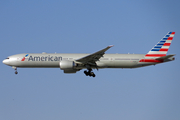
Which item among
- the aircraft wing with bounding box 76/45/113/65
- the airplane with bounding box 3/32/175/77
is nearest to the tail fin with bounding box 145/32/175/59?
the airplane with bounding box 3/32/175/77

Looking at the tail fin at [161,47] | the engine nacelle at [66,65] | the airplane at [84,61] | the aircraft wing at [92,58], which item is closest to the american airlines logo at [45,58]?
the airplane at [84,61]

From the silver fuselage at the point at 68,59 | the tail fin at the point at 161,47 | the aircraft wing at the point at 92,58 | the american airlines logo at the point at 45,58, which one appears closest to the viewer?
the aircraft wing at the point at 92,58

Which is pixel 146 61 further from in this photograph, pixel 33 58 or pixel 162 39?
pixel 33 58

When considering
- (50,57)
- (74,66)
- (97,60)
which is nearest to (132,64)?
(97,60)

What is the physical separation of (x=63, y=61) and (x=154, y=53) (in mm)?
15178

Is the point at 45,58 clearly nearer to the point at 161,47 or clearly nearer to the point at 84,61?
the point at 84,61

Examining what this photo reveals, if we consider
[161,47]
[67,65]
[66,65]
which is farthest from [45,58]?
[161,47]

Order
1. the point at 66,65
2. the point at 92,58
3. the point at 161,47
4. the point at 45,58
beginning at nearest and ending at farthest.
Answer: the point at 92,58
the point at 66,65
the point at 45,58
the point at 161,47

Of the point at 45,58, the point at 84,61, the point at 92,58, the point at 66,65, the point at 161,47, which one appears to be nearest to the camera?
the point at 92,58

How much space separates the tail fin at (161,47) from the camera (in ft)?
164

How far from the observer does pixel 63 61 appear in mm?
46969

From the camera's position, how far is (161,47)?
51.3 m

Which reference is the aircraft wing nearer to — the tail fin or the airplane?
the airplane

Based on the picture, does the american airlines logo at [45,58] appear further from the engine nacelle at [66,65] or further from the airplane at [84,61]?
the engine nacelle at [66,65]
